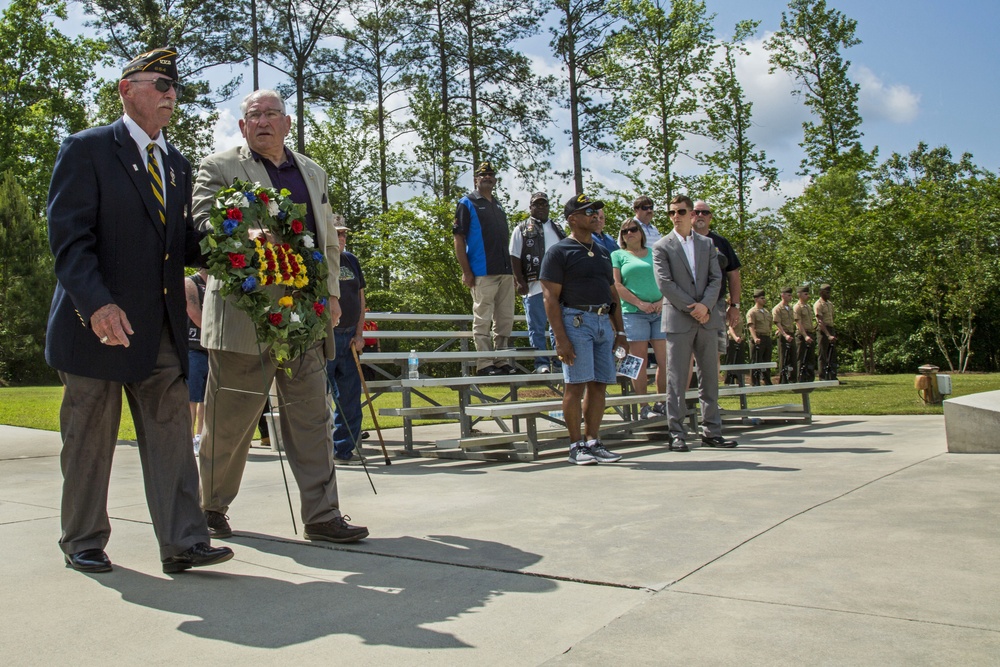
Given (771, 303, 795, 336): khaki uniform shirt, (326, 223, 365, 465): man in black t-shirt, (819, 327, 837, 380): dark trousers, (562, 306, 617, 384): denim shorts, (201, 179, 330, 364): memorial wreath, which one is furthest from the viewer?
(819, 327, 837, 380): dark trousers

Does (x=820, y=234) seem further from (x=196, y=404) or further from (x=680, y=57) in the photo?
(x=196, y=404)

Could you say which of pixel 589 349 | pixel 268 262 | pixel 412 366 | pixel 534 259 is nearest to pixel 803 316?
pixel 534 259

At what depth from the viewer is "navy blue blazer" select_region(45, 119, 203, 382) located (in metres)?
3.49

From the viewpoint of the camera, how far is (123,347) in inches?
141

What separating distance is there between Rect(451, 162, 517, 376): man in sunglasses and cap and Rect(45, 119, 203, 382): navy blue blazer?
5.40 metres

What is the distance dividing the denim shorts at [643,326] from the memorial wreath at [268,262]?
523 cm

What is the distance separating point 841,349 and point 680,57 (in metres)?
11.4

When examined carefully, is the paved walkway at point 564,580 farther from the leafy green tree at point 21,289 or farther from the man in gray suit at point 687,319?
the leafy green tree at point 21,289

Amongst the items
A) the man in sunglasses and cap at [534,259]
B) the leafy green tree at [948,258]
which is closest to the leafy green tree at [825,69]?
the leafy green tree at [948,258]

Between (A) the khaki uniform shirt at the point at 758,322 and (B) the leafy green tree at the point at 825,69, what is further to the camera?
(B) the leafy green tree at the point at 825,69

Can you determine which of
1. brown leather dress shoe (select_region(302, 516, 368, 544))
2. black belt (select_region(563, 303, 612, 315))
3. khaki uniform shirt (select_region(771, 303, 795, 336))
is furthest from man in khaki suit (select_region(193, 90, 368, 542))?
khaki uniform shirt (select_region(771, 303, 795, 336))

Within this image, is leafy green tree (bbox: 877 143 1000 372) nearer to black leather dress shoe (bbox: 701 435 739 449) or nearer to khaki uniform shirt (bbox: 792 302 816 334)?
khaki uniform shirt (bbox: 792 302 816 334)

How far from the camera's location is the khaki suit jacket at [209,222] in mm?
4105

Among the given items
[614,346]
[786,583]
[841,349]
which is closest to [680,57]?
[841,349]
